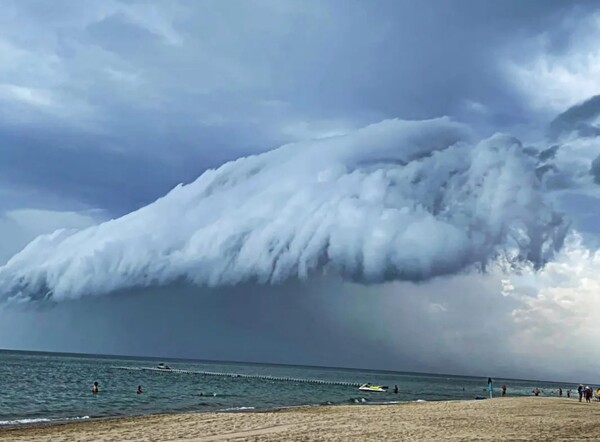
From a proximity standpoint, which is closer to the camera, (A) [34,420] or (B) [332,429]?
(B) [332,429]

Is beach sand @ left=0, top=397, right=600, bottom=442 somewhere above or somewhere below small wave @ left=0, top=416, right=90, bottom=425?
above

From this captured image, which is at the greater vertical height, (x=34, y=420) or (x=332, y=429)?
(x=332, y=429)

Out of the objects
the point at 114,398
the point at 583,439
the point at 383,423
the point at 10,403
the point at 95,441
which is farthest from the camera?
the point at 114,398

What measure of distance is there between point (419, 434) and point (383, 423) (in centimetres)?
537

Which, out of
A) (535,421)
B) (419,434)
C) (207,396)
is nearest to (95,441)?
(419,434)

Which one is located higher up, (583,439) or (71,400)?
(583,439)

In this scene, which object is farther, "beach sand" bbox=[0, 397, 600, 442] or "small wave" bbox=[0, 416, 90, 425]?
"small wave" bbox=[0, 416, 90, 425]

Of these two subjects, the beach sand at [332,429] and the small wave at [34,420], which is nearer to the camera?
the beach sand at [332,429]

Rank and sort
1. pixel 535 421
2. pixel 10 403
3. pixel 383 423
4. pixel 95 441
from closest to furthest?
1. pixel 95 441
2. pixel 383 423
3. pixel 535 421
4. pixel 10 403

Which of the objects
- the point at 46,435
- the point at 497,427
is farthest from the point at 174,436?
the point at 497,427

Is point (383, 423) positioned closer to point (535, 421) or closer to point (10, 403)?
point (535, 421)

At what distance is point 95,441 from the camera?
78.9ft

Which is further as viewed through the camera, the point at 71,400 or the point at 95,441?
the point at 71,400

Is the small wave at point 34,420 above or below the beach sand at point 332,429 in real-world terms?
below
